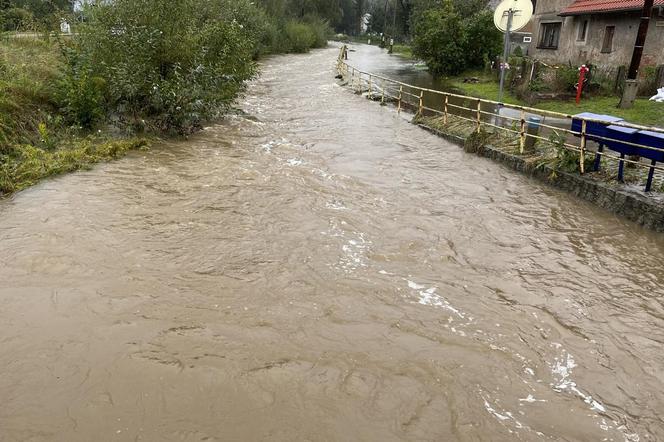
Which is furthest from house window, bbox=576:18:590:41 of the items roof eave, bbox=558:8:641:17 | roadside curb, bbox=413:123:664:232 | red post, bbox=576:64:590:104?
roadside curb, bbox=413:123:664:232

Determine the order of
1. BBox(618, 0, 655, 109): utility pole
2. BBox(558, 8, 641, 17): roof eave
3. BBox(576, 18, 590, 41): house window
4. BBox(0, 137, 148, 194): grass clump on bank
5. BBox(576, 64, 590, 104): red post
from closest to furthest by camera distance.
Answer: BBox(0, 137, 148, 194): grass clump on bank
BBox(618, 0, 655, 109): utility pole
BBox(576, 64, 590, 104): red post
BBox(558, 8, 641, 17): roof eave
BBox(576, 18, 590, 41): house window

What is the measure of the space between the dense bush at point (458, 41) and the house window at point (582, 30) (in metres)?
6.93

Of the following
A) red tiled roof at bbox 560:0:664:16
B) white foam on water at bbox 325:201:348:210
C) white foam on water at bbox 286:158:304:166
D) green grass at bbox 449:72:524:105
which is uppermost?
red tiled roof at bbox 560:0:664:16

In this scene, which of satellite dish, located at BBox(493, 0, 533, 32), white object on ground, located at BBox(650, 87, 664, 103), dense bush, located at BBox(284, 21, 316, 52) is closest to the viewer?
satellite dish, located at BBox(493, 0, 533, 32)

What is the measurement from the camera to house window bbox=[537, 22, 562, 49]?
26.3m

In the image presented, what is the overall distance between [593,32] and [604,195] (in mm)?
17999

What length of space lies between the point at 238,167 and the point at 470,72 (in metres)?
24.0

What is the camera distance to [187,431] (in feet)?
12.6

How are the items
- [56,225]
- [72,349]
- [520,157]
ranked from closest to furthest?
1. [72,349]
2. [56,225]
3. [520,157]

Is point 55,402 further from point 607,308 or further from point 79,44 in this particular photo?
point 79,44

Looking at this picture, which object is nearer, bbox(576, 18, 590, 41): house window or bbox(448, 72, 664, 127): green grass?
bbox(448, 72, 664, 127): green grass

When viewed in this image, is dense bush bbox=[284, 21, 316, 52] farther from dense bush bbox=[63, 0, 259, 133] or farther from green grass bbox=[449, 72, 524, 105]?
dense bush bbox=[63, 0, 259, 133]

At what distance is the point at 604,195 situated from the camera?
8.38 m

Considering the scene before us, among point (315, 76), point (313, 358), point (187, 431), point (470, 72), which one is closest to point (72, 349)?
point (187, 431)
